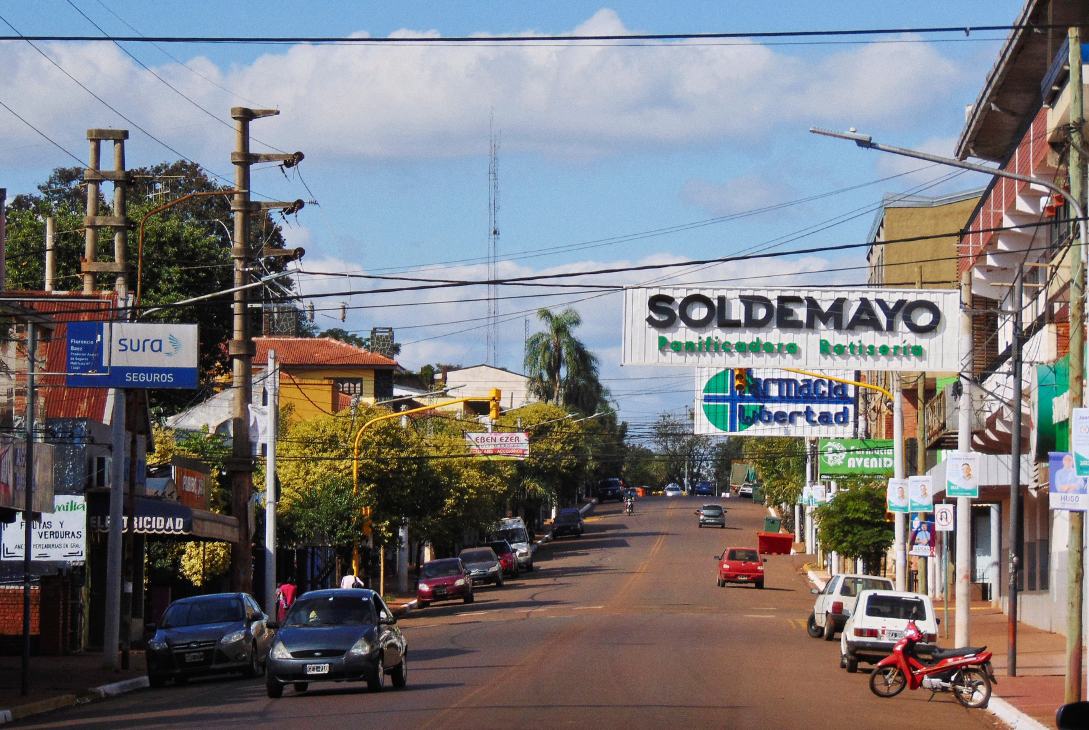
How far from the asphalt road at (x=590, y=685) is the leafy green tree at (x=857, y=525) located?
2.49 meters

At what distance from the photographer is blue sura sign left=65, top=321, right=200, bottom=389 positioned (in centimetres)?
2395

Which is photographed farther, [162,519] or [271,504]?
[271,504]

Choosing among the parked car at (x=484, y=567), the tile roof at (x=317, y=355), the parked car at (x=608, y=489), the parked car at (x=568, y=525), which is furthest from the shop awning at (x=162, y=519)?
the parked car at (x=608, y=489)

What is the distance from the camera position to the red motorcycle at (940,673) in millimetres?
17891

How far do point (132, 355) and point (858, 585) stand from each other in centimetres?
1596

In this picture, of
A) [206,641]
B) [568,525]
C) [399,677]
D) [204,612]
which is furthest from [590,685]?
[568,525]

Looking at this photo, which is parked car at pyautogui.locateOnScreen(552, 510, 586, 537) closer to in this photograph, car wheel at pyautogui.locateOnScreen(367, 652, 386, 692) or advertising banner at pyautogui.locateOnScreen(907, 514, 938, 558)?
advertising banner at pyautogui.locateOnScreen(907, 514, 938, 558)

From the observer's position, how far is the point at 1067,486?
593 inches

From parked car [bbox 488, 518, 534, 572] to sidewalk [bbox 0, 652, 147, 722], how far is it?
3489 centimetres

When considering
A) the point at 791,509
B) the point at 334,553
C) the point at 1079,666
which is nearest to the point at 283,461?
the point at 334,553

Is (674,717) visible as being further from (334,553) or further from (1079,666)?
(334,553)

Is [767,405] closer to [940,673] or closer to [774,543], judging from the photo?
[940,673]

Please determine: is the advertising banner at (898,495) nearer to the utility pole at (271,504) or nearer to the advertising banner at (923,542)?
the advertising banner at (923,542)

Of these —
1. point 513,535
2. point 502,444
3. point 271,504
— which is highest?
point 502,444
